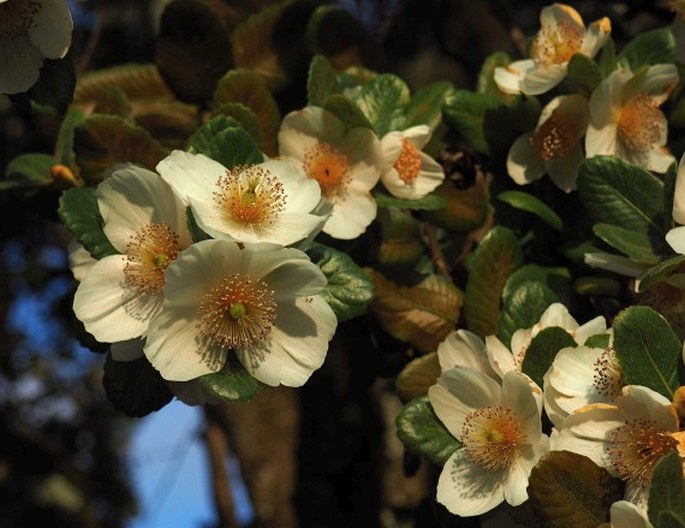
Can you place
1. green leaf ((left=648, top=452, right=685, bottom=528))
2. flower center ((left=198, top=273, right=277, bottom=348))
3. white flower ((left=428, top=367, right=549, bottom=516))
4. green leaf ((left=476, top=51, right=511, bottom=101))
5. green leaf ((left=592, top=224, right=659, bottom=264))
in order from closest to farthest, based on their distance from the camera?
green leaf ((left=648, top=452, right=685, bottom=528))
flower center ((left=198, top=273, right=277, bottom=348))
white flower ((left=428, top=367, right=549, bottom=516))
green leaf ((left=592, top=224, right=659, bottom=264))
green leaf ((left=476, top=51, right=511, bottom=101))

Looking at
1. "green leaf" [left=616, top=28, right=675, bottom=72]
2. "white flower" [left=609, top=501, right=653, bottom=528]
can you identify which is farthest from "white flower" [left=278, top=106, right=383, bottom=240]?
"white flower" [left=609, top=501, right=653, bottom=528]

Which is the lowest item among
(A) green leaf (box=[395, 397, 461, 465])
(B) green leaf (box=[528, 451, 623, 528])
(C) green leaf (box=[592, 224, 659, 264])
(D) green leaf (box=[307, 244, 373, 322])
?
(A) green leaf (box=[395, 397, 461, 465])

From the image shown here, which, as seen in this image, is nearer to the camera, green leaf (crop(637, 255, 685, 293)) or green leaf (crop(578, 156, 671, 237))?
green leaf (crop(637, 255, 685, 293))

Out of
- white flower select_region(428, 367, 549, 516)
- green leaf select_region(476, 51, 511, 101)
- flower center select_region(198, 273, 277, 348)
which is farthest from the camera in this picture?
green leaf select_region(476, 51, 511, 101)

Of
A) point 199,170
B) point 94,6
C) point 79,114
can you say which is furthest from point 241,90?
point 94,6

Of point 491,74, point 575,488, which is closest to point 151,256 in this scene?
point 575,488

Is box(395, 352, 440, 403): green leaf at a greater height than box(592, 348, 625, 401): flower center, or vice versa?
box(592, 348, 625, 401): flower center

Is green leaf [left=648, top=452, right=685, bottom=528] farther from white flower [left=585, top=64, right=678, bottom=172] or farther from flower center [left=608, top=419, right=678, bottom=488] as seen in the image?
white flower [left=585, top=64, right=678, bottom=172]

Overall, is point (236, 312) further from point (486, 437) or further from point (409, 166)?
point (409, 166)
